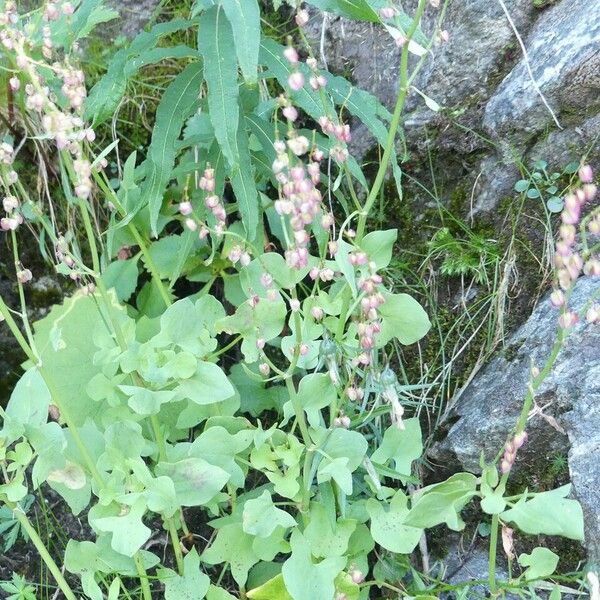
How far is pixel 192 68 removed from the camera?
160 cm

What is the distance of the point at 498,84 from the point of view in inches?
72.3

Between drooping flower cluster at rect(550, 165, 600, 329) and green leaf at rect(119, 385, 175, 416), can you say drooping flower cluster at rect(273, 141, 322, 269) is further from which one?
green leaf at rect(119, 385, 175, 416)

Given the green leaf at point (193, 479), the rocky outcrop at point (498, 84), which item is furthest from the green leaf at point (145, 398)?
the rocky outcrop at point (498, 84)

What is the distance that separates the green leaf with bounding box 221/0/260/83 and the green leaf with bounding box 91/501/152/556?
0.76 metres

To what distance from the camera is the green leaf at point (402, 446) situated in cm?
145

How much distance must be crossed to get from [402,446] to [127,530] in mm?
550

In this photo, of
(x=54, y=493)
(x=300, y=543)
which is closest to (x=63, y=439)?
(x=300, y=543)

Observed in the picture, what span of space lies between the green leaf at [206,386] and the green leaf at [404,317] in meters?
0.31

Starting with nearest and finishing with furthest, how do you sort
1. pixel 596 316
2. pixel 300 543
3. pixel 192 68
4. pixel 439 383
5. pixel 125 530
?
1. pixel 596 316
2. pixel 125 530
3. pixel 300 543
4. pixel 192 68
5. pixel 439 383

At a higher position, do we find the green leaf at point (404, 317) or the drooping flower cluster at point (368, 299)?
the drooping flower cluster at point (368, 299)

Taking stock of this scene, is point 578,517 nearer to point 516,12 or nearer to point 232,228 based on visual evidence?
point 232,228

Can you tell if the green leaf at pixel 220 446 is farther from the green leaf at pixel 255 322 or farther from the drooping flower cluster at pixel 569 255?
the drooping flower cluster at pixel 569 255

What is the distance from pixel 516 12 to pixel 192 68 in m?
0.83

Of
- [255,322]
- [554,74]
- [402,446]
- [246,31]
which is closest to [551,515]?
[402,446]
